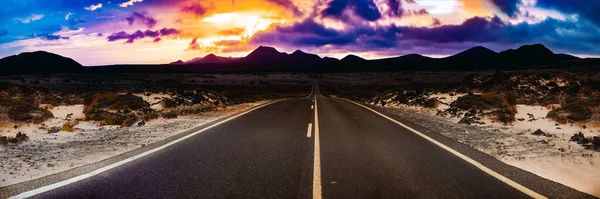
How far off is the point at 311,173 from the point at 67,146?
6.49 m

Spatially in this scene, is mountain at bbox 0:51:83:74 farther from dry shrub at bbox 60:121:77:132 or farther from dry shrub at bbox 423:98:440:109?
dry shrub at bbox 423:98:440:109

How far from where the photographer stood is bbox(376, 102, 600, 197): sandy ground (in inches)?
238

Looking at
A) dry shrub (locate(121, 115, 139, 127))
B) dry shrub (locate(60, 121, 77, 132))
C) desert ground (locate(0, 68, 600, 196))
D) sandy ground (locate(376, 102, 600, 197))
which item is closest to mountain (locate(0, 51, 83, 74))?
desert ground (locate(0, 68, 600, 196))

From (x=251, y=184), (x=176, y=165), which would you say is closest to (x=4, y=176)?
(x=176, y=165)

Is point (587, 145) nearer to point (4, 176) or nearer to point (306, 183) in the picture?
point (306, 183)

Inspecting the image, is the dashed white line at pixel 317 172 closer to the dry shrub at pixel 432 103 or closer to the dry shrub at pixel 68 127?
Result: the dry shrub at pixel 68 127

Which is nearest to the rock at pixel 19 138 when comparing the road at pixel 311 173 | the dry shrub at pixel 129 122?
the dry shrub at pixel 129 122

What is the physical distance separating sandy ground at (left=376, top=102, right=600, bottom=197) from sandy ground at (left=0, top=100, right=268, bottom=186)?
866 centimetres

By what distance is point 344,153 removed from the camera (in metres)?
7.71

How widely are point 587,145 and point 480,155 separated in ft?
10.2

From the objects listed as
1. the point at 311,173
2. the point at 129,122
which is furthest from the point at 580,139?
the point at 129,122

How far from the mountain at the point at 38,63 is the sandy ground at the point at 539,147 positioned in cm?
17581

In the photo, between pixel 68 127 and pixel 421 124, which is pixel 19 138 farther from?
pixel 421 124

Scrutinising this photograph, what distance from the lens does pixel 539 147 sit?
846cm
